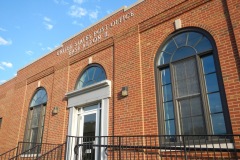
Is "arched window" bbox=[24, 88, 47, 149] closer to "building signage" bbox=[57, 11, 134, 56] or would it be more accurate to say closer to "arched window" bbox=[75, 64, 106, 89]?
"building signage" bbox=[57, 11, 134, 56]

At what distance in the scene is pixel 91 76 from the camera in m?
8.31

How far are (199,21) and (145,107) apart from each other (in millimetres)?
2609

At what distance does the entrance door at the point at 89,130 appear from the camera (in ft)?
22.9

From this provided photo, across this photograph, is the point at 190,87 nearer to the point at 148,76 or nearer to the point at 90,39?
the point at 148,76

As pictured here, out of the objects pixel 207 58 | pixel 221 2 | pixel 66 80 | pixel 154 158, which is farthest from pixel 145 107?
pixel 66 80

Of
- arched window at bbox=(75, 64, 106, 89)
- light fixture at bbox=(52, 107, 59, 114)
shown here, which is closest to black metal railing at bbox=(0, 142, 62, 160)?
light fixture at bbox=(52, 107, 59, 114)

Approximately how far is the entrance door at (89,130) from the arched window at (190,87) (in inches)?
91.3

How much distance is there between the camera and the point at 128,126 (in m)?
6.28

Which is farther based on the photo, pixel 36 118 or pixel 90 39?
pixel 36 118

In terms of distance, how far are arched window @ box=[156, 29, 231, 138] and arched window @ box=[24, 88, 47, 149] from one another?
5587 millimetres

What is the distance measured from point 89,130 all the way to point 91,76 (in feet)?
6.29

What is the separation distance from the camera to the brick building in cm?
523

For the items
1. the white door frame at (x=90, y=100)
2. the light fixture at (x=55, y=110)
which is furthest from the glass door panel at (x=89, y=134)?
the light fixture at (x=55, y=110)

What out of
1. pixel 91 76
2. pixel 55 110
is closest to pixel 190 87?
pixel 91 76
